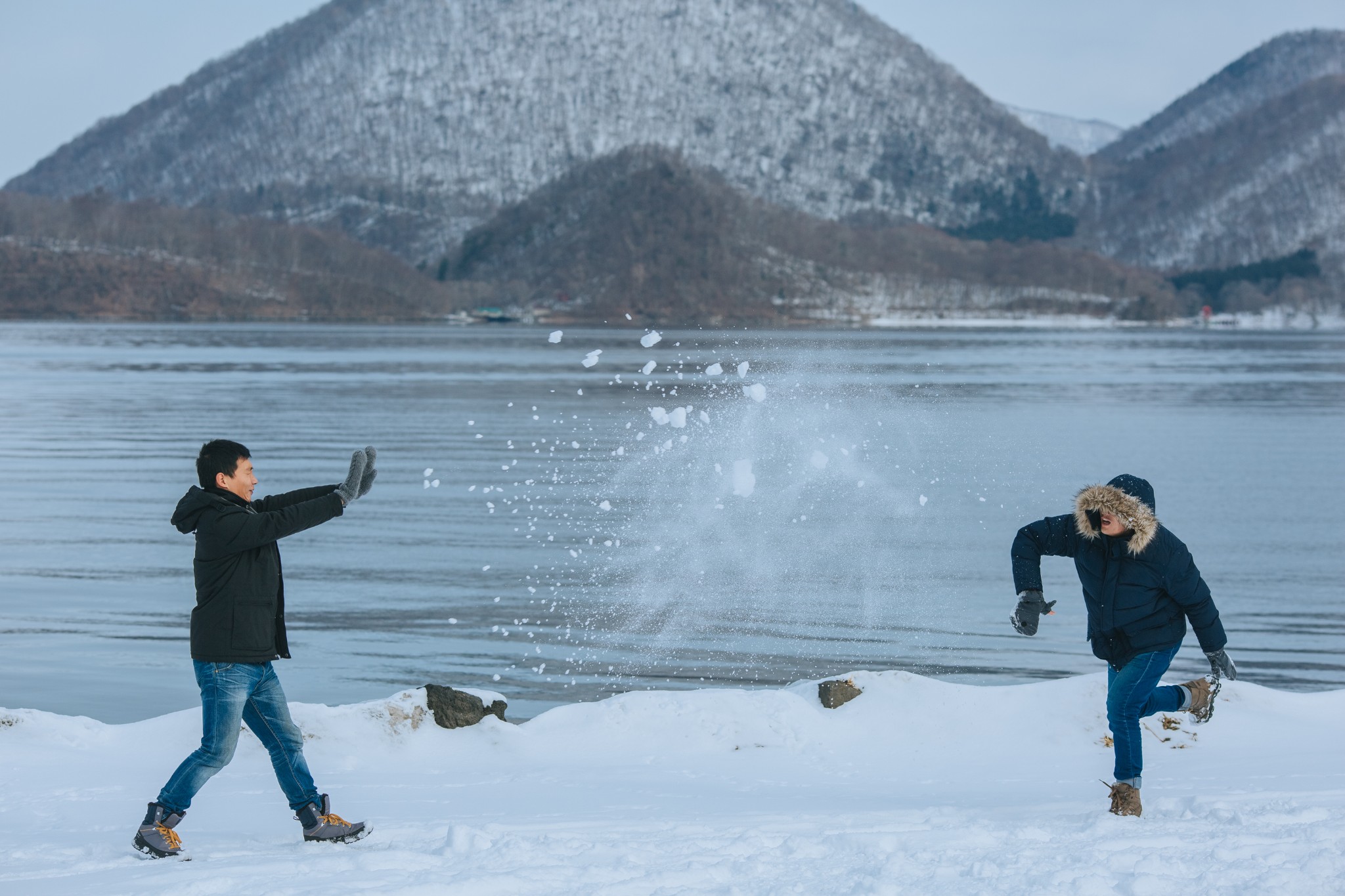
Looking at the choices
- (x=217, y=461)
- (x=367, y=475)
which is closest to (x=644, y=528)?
(x=367, y=475)

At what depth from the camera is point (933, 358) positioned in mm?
93250

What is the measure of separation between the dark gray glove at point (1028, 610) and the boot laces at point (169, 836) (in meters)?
4.13

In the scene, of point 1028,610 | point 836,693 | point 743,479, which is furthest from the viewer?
point 743,479

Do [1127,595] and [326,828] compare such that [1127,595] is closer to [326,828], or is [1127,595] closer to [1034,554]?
[1034,554]

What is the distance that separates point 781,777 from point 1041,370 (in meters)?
76.9

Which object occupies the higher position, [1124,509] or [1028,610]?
[1124,509]

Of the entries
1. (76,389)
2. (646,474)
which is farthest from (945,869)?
(76,389)

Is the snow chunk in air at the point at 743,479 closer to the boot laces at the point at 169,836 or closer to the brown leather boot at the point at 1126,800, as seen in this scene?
the brown leather boot at the point at 1126,800

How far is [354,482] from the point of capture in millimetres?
6418

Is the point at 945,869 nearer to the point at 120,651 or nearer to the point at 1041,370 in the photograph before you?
the point at 120,651

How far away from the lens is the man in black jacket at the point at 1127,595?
691cm

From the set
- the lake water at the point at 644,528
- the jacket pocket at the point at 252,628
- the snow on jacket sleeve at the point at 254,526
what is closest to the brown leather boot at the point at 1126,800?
the snow on jacket sleeve at the point at 254,526

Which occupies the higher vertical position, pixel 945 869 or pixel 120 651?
pixel 945 869

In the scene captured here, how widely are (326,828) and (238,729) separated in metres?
0.63
